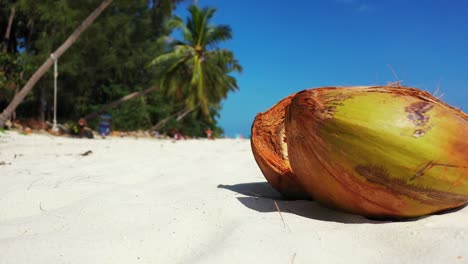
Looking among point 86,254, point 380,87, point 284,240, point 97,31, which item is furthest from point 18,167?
point 97,31

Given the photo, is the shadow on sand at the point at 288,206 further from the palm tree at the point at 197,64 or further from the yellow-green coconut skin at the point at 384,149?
the palm tree at the point at 197,64

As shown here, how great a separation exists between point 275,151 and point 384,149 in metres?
0.85

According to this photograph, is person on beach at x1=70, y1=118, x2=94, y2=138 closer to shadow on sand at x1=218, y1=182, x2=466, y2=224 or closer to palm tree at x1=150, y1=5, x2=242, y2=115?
shadow on sand at x1=218, y1=182, x2=466, y2=224

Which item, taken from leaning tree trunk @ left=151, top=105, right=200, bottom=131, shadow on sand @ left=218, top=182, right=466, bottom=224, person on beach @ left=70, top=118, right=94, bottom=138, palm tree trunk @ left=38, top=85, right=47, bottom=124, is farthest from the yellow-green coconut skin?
leaning tree trunk @ left=151, top=105, right=200, bottom=131

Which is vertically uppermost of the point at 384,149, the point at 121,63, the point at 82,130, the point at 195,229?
the point at 121,63

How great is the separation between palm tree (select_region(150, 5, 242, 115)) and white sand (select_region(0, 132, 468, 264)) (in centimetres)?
1761

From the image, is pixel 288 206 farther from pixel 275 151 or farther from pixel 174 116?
pixel 174 116

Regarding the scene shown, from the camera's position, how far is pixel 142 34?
19281mm

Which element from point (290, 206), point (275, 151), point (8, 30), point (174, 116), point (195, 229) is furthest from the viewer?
point (174, 116)

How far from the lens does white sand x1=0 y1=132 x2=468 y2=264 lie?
44.8 inches

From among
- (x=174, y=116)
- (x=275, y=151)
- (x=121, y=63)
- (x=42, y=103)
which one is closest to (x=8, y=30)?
(x=42, y=103)

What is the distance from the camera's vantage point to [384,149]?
124 cm

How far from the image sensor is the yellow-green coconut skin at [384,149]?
124 centimetres

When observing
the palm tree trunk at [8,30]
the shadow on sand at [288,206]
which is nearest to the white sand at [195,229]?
the shadow on sand at [288,206]
